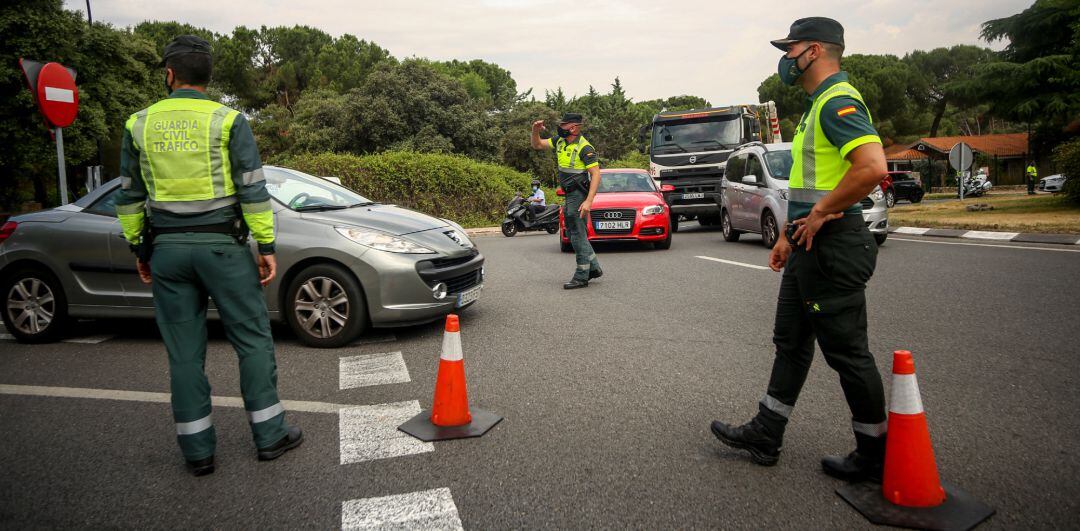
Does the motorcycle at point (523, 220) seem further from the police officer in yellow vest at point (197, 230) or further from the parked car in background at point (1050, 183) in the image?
the parked car in background at point (1050, 183)

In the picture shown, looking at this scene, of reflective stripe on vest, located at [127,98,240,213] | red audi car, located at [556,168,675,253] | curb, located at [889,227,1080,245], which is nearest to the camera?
reflective stripe on vest, located at [127,98,240,213]

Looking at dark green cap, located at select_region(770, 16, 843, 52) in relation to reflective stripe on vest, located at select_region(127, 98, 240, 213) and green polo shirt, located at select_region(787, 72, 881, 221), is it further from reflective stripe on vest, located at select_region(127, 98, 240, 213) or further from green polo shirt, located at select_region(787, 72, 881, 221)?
reflective stripe on vest, located at select_region(127, 98, 240, 213)

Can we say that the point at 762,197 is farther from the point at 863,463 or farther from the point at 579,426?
the point at 863,463

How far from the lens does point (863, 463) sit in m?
3.12

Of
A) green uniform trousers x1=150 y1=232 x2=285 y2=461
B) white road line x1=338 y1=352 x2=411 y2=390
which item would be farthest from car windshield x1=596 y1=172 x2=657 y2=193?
green uniform trousers x1=150 y1=232 x2=285 y2=461

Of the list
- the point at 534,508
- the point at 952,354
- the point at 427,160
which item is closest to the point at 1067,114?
the point at 427,160

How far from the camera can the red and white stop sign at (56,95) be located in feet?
28.2

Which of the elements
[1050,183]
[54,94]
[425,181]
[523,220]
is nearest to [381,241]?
[54,94]

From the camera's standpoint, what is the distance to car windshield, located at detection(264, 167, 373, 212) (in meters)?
6.43

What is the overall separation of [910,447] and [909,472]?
0.10 metres

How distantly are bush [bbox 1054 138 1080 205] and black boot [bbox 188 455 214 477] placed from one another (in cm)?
1985

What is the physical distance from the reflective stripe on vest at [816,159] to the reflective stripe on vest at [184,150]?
262 cm

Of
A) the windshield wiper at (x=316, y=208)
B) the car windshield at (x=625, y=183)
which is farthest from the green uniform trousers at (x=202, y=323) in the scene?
the car windshield at (x=625, y=183)

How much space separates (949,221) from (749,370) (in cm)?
1408
